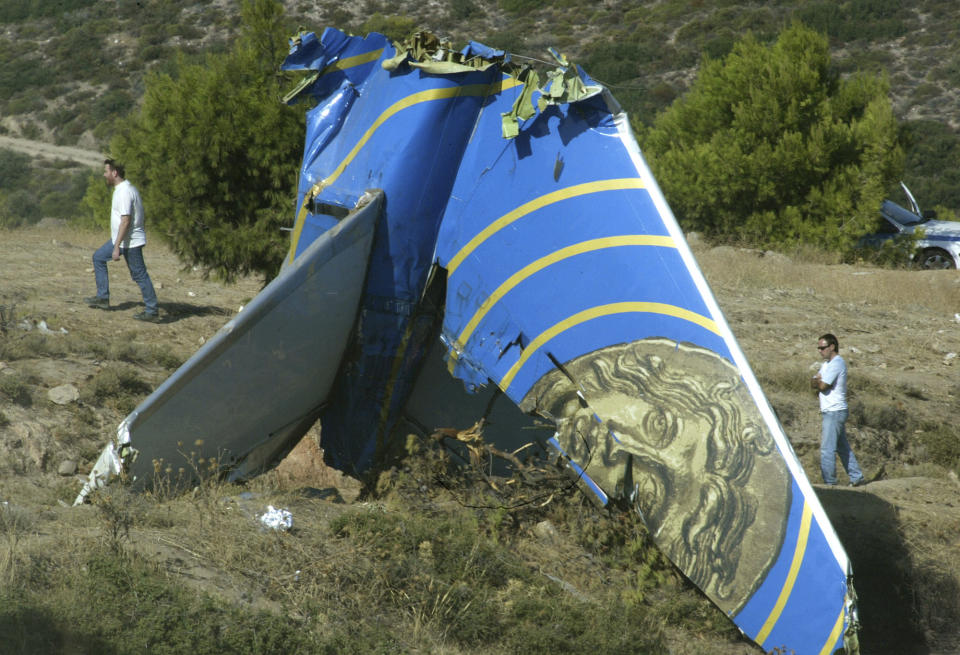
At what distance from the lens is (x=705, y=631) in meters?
5.17

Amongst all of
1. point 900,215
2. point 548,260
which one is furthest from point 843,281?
point 548,260

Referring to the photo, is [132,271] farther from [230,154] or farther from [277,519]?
[277,519]

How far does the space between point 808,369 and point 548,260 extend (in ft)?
23.2

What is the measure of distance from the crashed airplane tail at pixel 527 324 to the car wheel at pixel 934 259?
19.0 m

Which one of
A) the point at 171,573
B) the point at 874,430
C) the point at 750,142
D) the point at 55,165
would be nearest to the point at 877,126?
the point at 750,142

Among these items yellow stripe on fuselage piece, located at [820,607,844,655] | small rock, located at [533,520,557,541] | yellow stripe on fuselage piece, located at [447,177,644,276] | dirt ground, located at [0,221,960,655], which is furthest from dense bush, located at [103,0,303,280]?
yellow stripe on fuselage piece, located at [820,607,844,655]

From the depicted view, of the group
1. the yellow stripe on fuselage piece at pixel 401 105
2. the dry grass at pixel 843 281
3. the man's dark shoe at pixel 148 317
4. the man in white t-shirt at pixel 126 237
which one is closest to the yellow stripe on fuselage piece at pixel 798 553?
the yellow stripe on fuselage piece at pixel 401 105

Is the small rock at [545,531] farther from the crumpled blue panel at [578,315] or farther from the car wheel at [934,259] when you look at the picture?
the car wheel at [934,259]

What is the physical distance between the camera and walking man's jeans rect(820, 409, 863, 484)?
8781mm

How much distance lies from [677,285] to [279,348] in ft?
8.33

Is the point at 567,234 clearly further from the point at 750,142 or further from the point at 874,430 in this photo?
the point at 750,142

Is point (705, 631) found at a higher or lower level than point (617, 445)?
lower

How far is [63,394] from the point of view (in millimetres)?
7297

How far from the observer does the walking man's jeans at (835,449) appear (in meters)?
8.78
